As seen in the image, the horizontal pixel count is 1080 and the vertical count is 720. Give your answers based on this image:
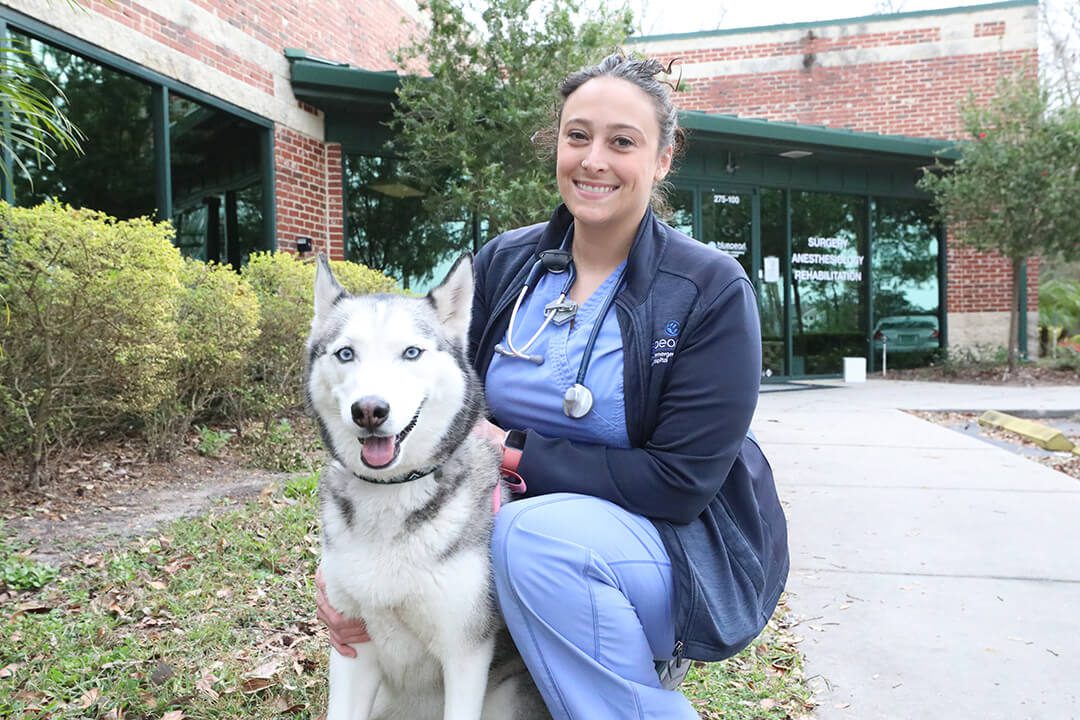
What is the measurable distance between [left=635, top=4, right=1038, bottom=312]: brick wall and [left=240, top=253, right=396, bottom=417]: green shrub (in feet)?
36.8

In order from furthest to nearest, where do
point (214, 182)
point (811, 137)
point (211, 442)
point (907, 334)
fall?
point (907, 334), point (811, 137), point (214, 182), point (211, 442)

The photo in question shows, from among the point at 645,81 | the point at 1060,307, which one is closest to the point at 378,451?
the point at 645,81

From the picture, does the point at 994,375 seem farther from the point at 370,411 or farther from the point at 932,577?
the point at 370,411

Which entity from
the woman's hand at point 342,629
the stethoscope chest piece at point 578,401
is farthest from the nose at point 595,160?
the woman's hand at point 342,629

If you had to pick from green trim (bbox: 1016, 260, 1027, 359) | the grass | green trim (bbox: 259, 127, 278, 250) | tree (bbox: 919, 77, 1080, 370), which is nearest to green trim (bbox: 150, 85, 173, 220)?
green trim (bbox: 259, 127, 278, 250)

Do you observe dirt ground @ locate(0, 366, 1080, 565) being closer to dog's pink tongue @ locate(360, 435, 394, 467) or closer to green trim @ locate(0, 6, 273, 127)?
dog's pink tongue @ locate(360, 435, 394, 467)

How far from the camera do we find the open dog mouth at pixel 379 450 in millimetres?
1796

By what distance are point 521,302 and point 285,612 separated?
176 cm

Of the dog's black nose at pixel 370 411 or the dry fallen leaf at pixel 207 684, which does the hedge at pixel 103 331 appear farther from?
the dog's black nose at pixel 370 411

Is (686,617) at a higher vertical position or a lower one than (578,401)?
lower

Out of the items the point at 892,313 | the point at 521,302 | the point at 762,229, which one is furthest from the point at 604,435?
the point at 892,313

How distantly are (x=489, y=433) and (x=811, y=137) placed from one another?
11537mm

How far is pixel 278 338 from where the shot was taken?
241 inches

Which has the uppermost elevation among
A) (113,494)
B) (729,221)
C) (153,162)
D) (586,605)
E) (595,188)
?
(729,221)
